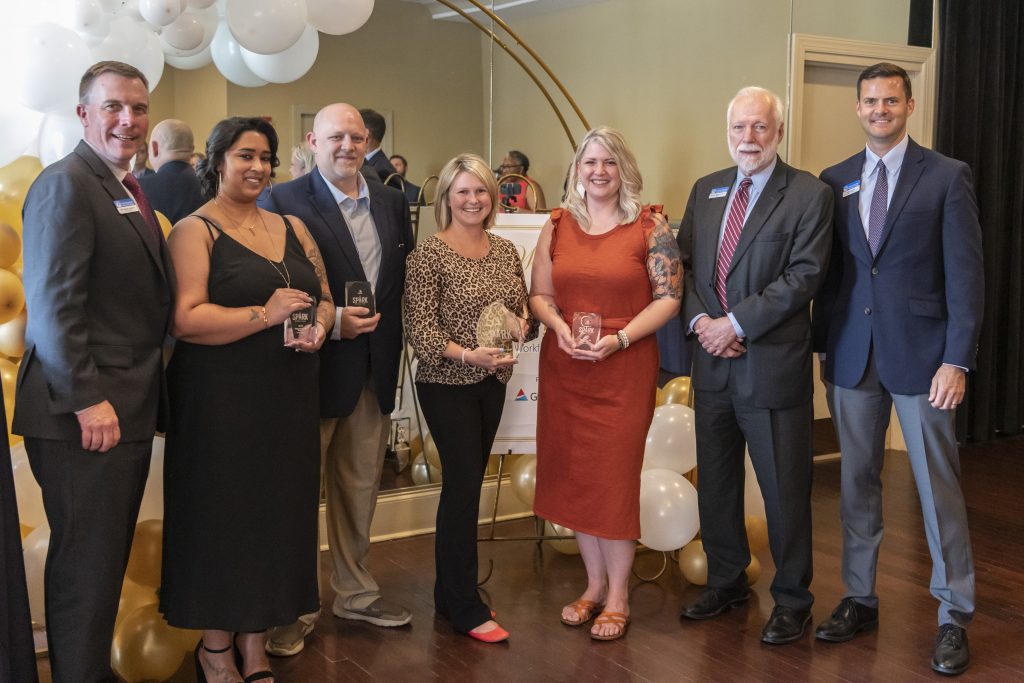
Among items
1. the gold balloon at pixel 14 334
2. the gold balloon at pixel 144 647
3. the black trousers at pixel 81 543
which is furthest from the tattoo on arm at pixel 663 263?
the gold balloon at pixel 14 334

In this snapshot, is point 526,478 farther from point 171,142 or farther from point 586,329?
point 171,142

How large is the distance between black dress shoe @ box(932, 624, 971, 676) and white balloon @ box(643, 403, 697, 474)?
113cm

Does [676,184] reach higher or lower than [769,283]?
higher

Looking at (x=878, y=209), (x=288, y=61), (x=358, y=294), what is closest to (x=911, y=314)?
→ (x=878, y=209)

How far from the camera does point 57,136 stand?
3492mm

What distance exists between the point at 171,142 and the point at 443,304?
1.25m

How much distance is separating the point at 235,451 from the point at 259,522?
0.22 meters

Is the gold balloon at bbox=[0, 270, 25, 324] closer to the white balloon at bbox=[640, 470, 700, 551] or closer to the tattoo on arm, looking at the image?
the tattoo on arm

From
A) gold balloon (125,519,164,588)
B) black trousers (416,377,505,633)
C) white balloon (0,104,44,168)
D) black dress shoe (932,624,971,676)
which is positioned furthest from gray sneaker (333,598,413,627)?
white balloon (0,104,44,168)

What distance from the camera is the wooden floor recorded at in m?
3.33

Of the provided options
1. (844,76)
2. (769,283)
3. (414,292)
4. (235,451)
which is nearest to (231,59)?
(414,292)

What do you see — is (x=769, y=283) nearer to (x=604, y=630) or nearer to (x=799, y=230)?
(x=799, y=230)

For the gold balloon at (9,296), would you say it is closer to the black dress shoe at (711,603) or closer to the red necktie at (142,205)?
the red necktie at (142,205)

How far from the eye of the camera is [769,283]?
344 centimetres
